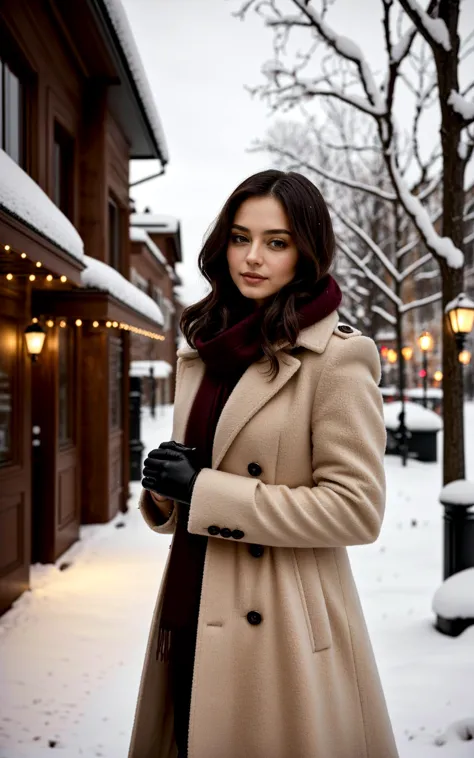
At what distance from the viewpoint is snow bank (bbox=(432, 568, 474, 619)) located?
484cm

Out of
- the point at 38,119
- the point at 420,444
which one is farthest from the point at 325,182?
the point at 38,119

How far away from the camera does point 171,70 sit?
11453 millimetres

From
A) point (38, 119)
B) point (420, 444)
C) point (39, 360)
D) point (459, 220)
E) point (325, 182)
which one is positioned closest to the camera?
point (459, 220)

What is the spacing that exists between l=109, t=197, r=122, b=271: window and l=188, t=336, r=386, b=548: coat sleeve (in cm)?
953

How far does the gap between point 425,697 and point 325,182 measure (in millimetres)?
22434

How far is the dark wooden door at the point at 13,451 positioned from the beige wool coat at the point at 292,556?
177 inches

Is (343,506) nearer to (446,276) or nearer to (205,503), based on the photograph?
(205,503)

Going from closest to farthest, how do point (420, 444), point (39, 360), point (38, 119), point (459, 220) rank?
point (459, 220) < point (38, 119) < point (39, 360) < point (420, 444)

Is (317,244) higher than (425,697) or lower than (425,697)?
higher

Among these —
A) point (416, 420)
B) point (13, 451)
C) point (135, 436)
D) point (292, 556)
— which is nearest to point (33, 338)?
point (13, 451)

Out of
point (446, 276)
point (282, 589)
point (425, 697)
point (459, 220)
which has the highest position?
point (459, 220)

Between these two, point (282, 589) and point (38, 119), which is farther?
point (38, 119)

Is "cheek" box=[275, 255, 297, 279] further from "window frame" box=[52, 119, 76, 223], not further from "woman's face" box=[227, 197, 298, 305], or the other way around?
"window frame" box=[52, 119, 76, 223]

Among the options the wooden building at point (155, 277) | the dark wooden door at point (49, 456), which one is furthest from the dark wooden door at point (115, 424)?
the wooden building at point (155, 277)
